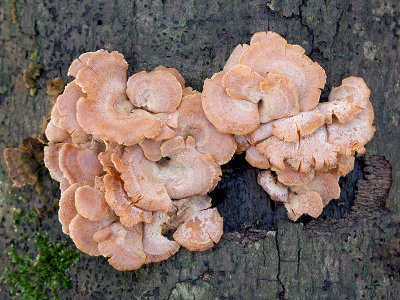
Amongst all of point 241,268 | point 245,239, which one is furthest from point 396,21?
point 241,268

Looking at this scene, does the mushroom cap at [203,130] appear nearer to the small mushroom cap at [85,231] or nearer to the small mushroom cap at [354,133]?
the small mushroom cap at [354,133]

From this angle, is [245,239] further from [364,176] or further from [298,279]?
[364,176]

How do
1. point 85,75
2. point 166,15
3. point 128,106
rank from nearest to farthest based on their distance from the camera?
point 85,75 → point 128,106 → point 166,15

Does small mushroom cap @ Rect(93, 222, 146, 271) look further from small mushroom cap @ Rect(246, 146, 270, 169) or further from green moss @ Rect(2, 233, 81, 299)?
small mushroom cap @ Rect(246, 146, 270, 169)

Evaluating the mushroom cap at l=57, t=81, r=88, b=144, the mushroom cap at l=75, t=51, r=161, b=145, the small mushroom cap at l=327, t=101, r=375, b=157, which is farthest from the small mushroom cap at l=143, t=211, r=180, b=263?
the small mushroom cap at l=327, t=101, r=375, b=157

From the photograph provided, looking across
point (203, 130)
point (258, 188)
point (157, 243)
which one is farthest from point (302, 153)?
point (157, 243)
